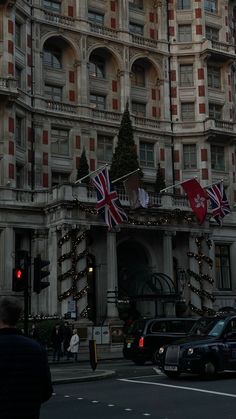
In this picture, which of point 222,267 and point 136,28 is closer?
point 222,267

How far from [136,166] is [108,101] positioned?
8217mm

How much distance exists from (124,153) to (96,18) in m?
13.1

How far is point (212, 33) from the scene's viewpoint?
5478 centimetres

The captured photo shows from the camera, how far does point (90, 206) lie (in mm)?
39938

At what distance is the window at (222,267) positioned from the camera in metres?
49.2

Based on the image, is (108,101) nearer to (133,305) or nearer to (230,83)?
(230,83)

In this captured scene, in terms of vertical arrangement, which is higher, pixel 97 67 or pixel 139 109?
pixel 97 67

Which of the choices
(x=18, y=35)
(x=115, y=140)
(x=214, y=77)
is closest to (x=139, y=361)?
(x=115, y=140)

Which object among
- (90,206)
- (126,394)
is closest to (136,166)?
(90,206)

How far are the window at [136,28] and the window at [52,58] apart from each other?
7.36 metres

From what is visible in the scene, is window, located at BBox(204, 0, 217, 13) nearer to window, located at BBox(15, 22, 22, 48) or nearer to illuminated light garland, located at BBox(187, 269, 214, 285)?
window, located at BBox(15, 22, 22, 48)

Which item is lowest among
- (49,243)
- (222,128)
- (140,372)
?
(140,372)

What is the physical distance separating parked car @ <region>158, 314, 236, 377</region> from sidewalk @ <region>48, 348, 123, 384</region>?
2404mm

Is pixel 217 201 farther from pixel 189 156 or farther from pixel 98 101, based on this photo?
pixel 98 101
